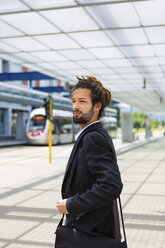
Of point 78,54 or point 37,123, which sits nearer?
point 78,54

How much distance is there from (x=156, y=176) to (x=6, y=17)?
Answer: 630 cm

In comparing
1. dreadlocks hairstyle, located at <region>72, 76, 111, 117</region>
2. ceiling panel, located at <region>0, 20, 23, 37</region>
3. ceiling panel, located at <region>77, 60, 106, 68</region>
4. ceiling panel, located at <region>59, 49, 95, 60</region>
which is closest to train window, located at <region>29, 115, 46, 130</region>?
ceiling panel, located at <region>77, 60, 106, 68</region>

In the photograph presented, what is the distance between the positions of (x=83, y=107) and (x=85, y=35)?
27.6 feet

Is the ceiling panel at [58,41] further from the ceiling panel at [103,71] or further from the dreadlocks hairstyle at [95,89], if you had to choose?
the dreadlocks hairstyle at [95,89]

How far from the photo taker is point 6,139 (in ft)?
119

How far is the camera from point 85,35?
1031 centimetres

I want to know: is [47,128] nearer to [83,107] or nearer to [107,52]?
[107,52]

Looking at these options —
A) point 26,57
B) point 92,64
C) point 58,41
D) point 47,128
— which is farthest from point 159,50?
point 47,128

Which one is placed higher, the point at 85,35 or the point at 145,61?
the point at 85,35

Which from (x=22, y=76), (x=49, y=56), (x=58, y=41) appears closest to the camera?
(x=58, y=41)

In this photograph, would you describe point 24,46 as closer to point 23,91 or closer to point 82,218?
point 82,218

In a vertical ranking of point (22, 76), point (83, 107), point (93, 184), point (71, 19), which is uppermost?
point (22, 76)

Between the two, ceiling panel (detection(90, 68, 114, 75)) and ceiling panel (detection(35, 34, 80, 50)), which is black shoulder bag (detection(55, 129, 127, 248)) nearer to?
ceiling panel (detection(35, 34, 80, 50))

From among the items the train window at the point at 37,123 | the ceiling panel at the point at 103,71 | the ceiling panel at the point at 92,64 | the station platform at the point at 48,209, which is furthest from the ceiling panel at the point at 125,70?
the train window at the point at 37,123
